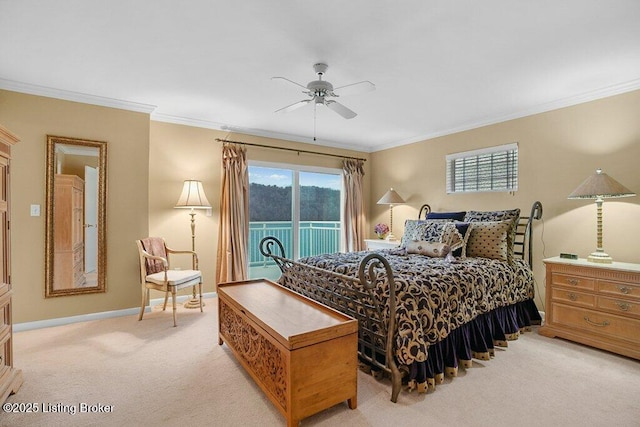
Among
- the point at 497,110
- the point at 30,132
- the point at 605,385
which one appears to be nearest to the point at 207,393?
the point at 605,385

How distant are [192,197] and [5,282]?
2140mm

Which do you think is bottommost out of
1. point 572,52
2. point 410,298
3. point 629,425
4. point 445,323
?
point 629,425

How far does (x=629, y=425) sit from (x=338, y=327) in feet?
6.00

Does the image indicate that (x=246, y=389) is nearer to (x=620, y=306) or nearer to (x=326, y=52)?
(x=326, y=52)

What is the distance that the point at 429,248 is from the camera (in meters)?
3.36

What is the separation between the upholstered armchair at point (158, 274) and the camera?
354 cm

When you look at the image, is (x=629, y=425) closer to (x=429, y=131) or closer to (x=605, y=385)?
(x=605, y=385)

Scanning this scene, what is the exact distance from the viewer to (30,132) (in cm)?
332

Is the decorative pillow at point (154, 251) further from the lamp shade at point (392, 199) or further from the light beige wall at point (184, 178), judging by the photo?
the lamp shade at point (392, 199)

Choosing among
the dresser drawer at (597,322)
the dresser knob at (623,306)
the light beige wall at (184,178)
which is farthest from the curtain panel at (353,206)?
the dresser knob at (623,306)

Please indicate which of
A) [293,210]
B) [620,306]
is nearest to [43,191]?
[293,210]

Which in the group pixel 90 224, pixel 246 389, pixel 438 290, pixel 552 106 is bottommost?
pixel 246 389

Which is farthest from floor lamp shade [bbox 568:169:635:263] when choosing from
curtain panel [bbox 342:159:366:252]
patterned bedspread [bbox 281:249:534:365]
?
curtain panel [bbox 342:159:366:252]

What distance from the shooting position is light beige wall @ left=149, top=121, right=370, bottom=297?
4.26m
